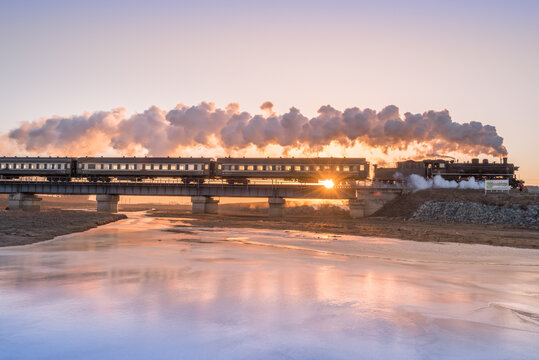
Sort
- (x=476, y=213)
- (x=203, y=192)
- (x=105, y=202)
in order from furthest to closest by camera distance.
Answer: (x=105, y=202) < (x=203, y=192) < (x=476, y=213)

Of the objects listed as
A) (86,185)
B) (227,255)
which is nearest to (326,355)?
(227,255)

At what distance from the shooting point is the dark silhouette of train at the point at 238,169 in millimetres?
63844

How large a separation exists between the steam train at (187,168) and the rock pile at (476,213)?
1231cm

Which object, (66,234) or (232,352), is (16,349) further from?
(66,234)

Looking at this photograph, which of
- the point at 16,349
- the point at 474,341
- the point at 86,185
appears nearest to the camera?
the point at 16,349

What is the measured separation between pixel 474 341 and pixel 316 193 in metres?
55.0

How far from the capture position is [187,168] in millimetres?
68812

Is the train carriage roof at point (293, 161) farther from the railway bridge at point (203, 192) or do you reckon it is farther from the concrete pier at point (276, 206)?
the concrete pier at point (276, 206)

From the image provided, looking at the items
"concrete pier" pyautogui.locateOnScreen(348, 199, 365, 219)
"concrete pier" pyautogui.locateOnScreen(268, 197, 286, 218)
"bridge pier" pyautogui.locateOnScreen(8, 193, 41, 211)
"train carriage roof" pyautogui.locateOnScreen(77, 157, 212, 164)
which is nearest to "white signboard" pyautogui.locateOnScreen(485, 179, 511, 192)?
"concrete pier" pyautogui.locateOnScreen(348, 199, 365, 219)

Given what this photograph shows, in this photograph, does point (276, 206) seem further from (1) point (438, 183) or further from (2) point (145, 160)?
(1) point (438, 183)

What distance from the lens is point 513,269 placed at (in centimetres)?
1950

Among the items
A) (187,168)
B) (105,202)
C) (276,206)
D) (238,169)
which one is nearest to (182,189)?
(187,168)

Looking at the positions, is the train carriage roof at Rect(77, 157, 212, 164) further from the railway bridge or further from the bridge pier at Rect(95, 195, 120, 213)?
the bridge pier at Rect(95, 195, 120, 213)

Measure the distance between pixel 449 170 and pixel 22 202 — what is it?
7408 centimetres
